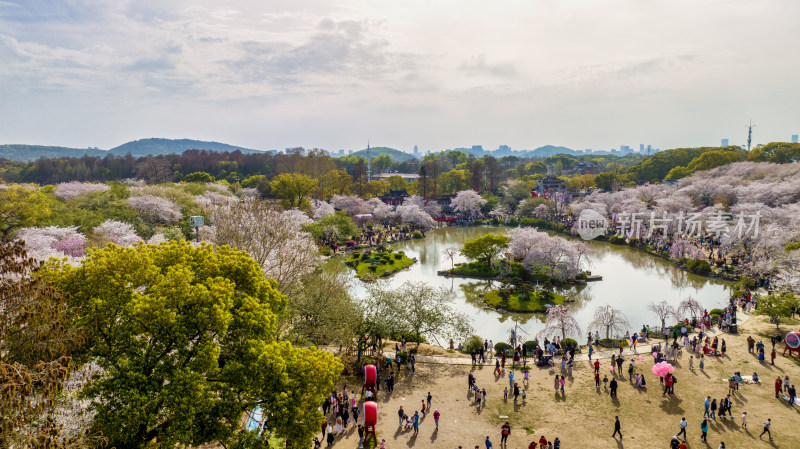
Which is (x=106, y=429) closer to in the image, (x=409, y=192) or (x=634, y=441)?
(x=634, y=441)

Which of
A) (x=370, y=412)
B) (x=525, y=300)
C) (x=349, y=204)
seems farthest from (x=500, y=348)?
(x=349, y=204)

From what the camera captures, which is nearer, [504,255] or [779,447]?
[779,447]

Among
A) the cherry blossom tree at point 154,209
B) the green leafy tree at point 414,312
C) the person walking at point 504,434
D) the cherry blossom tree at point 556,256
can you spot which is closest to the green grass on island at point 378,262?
the cherry blossom tree at point 556,256

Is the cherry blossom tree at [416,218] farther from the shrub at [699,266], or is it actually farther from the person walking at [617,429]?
the person walking at [617,429]

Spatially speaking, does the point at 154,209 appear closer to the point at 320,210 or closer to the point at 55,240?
the point at 55,240

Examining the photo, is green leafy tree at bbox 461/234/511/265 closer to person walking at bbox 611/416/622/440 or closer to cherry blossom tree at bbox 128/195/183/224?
person walking at bbox 611/416/622/440

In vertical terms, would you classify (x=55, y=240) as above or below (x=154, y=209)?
below

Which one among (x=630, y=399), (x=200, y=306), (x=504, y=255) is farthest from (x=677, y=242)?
(x=200, y=306)
